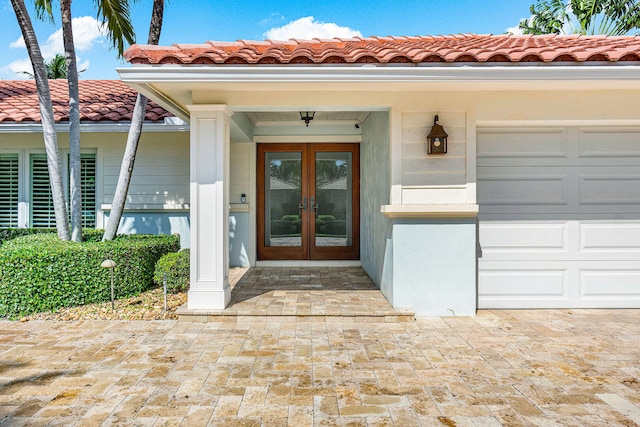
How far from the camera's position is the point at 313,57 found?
13.1ft

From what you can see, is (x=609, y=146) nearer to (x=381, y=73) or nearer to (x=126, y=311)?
(x=381, y=73)

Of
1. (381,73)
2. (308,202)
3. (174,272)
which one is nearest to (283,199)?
(308,202)

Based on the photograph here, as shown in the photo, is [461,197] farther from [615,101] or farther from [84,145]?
[84,145]

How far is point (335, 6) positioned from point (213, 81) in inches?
431

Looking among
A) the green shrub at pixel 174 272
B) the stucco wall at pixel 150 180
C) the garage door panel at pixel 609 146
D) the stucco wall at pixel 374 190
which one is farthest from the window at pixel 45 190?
the garage door panel at pixel 609 146

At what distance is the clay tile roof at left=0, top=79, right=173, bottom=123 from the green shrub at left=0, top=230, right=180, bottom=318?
2179 mm

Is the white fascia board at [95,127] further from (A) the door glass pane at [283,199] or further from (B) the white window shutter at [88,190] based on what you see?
(A) the door glass pane at [283,199]

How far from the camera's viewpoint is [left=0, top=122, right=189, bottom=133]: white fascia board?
6.50 metres

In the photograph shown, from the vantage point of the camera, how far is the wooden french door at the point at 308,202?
7.93 m

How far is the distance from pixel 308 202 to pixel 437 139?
3.78 m

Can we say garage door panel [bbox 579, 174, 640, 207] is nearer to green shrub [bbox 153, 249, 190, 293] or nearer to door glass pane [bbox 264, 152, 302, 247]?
door glass pane [bbox 264, 152, 302, 247]

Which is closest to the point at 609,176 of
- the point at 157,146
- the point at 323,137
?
the point at 323,137

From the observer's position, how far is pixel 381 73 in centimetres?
401

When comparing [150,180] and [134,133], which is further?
[150,180]
